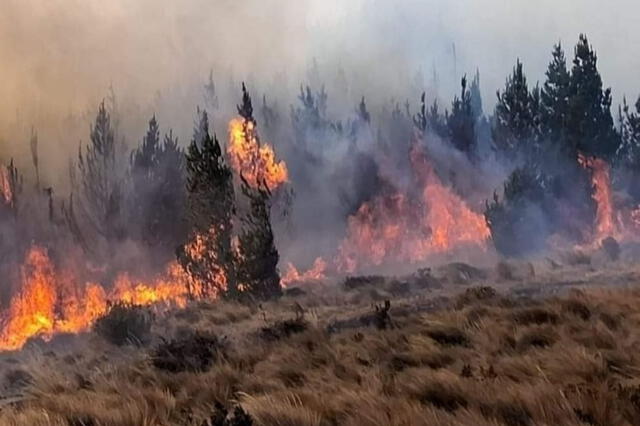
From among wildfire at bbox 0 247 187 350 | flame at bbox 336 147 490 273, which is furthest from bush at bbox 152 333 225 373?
flame at bbox 336 147 490 273

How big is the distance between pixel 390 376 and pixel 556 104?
109 ft

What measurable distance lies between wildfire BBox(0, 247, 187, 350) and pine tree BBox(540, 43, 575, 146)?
2128 centimetres

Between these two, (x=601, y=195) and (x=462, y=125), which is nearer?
(x=601, y=195)

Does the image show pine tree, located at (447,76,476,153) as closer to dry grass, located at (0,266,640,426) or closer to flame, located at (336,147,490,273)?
flame, located at (336,147,490,273)

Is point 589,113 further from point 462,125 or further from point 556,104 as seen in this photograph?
point 462,125

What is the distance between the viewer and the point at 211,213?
23.3m

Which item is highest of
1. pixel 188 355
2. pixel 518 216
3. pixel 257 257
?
pixel 518 216

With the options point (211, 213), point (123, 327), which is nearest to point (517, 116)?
point (211, 213)

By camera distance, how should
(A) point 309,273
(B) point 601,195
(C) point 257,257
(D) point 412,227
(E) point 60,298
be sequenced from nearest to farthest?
(C) point 257,257 → (E) point 60,298 → (B) point 601,195 → (A) point 309,273 → (D) point 412,227

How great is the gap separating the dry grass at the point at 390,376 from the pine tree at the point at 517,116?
1027 inches

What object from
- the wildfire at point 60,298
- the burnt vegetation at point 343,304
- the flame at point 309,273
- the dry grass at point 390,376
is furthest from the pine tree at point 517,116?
the dry grass at point 390,376

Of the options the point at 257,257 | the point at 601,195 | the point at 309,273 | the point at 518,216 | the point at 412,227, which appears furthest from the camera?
the point at 412,227

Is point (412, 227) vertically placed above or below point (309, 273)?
above

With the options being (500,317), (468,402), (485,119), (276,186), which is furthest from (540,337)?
(485,119)
